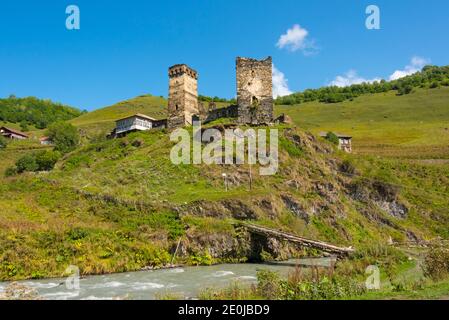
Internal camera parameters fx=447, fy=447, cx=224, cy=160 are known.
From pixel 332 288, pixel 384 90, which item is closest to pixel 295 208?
pixel 332 288

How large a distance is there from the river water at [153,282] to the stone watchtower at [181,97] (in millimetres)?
42068

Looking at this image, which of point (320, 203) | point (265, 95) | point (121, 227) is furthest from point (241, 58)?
point (121, 227)

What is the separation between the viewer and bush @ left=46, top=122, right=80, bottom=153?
97.6m

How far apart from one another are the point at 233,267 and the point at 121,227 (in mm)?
12339

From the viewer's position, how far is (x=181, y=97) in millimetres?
78562

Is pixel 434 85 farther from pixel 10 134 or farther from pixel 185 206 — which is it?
pixel 185 206

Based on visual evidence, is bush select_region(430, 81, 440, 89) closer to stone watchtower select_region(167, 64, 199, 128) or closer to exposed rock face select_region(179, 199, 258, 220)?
stone watchtower select_region(167, 64, 199, 128)

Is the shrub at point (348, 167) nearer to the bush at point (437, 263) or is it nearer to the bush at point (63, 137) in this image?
the bush at point (437, 263)

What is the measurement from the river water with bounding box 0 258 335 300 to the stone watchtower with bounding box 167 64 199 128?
4207 centimetres

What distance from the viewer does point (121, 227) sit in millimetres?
44031

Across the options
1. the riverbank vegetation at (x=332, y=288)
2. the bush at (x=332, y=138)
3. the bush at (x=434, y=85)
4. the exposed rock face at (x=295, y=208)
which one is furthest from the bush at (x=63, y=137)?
the bush at (x=434, y=85)

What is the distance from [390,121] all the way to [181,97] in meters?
87.7

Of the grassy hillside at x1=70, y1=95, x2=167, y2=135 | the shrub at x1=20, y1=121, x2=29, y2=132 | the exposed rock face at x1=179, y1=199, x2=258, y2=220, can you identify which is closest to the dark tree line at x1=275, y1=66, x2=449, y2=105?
the grassy hillside at x1=70, y1=95, x2=167, y2=135

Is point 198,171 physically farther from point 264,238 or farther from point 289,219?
point 264,238
